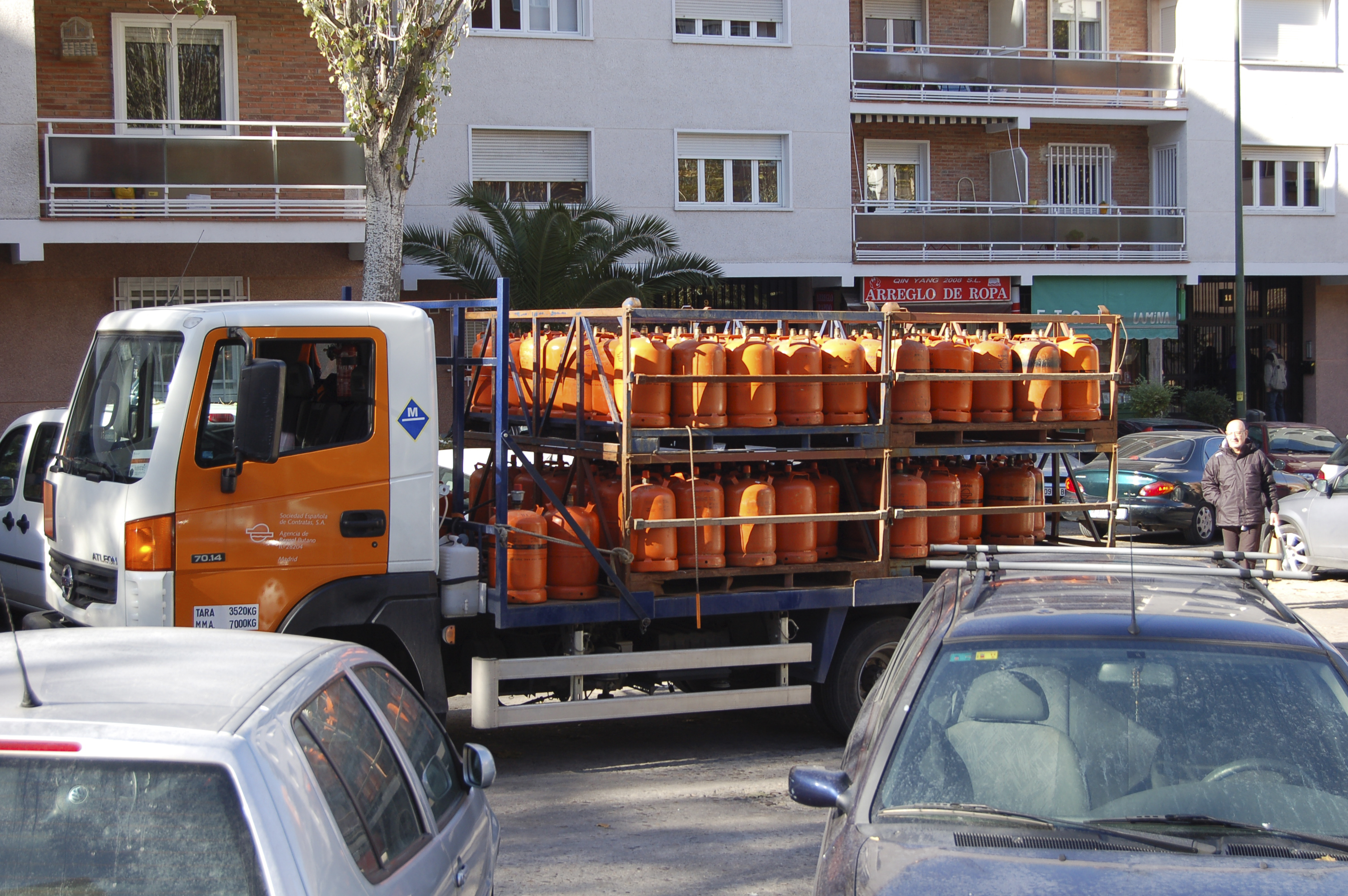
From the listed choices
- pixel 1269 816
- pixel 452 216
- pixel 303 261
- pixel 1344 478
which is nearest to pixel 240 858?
A: pixel 1269 816

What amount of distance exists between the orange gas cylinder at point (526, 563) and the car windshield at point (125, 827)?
459 cm

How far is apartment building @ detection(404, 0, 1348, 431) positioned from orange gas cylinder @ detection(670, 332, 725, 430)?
48.0 ft

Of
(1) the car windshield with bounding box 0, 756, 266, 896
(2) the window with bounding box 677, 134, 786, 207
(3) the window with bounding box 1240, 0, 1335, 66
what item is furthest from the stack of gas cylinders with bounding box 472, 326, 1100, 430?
(3) the window with bounding box 1240, 0, 1335, 66

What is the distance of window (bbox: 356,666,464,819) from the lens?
3.51 m

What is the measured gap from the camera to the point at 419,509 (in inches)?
265

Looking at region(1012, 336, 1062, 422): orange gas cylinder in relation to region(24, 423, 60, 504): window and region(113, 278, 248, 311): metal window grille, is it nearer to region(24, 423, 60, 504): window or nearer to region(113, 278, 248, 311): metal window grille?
region(24, 423, 60, 504): window

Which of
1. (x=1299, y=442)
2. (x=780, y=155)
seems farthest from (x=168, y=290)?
(x=1299, y=442)

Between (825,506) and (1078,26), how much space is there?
22.9m

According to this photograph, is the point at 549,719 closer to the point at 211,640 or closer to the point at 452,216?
the point at 211,640

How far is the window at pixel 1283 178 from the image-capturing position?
91.4ft

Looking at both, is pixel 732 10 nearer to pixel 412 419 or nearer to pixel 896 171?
pixel 896 171

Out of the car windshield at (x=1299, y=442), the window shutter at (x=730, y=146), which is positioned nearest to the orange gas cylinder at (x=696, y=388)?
the car windshield at (x=1299, y=442)

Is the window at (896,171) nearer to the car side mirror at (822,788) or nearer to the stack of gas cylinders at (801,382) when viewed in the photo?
the stack of gas cylinders at (801,382)

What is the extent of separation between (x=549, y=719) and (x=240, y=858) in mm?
4588
